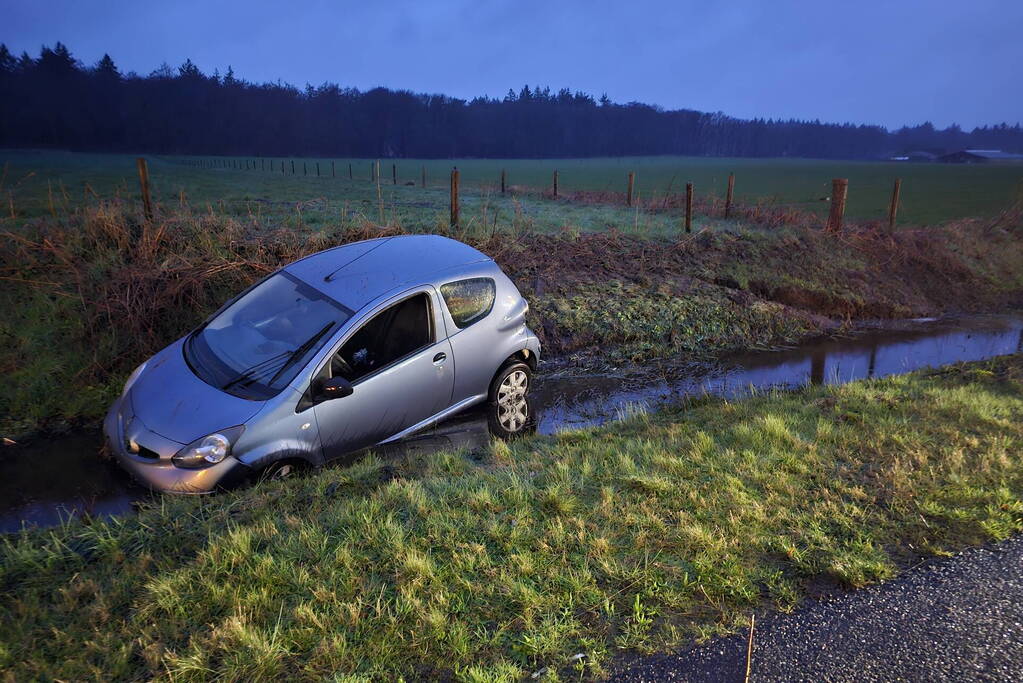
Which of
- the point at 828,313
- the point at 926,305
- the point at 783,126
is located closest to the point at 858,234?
the point at 926,305

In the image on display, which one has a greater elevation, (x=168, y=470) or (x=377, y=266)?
(x=377, y=266)

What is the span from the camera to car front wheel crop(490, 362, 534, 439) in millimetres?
6579

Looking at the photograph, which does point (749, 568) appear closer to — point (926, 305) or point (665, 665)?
point (665, 665)

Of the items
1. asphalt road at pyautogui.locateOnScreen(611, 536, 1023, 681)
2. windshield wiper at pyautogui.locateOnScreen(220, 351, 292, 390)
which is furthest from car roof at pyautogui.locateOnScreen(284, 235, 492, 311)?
asphalt road at pyautogui.locateOnScreen(611, 536, 1023, 681)

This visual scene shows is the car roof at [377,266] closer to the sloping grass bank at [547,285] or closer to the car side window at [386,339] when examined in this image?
the car side window at [386,339]

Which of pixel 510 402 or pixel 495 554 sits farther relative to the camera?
pixel 510 402

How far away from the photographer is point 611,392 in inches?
336

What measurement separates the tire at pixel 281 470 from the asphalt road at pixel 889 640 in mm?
3213

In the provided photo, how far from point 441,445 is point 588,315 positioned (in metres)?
5.54

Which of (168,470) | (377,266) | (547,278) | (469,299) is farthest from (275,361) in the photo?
(547,278)

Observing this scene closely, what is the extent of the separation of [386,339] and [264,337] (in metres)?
1.08

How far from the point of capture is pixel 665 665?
110 inches

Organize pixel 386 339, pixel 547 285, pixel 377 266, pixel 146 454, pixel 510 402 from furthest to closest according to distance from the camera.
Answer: pixel 547 285
pixel 510 402
pixel 377 266
pixel 386 339
pixel 146 454

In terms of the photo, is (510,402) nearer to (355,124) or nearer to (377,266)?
(377,266)
